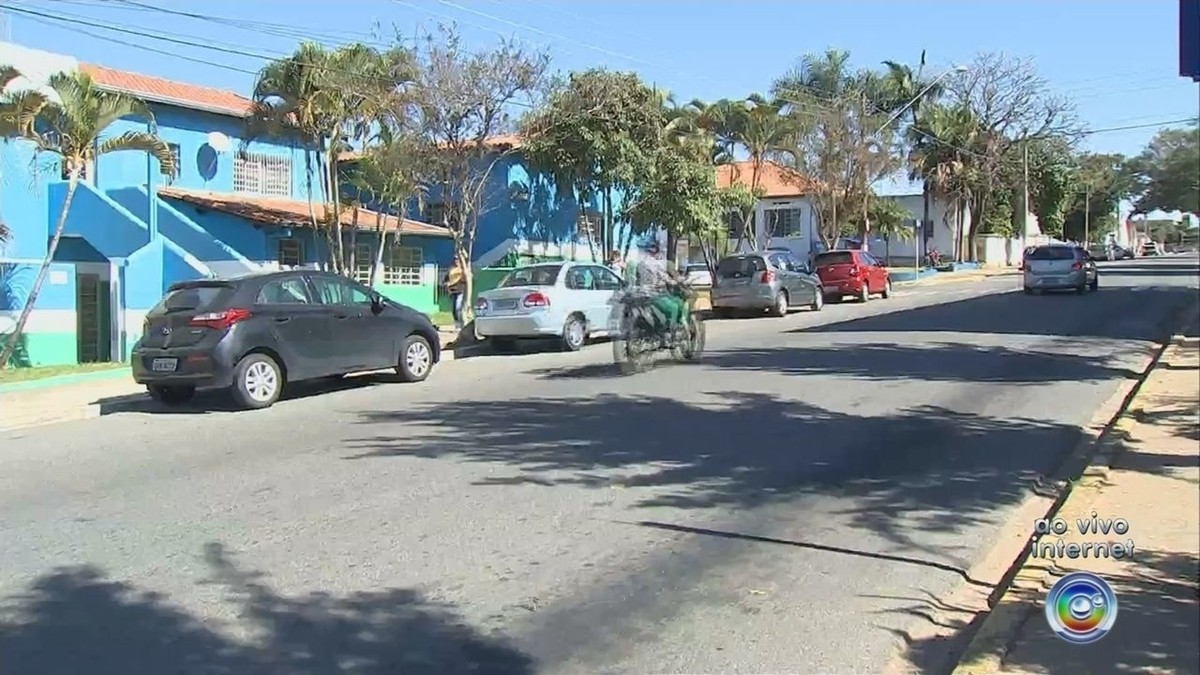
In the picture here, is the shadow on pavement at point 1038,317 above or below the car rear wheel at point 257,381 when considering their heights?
above

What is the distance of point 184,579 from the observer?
5.73m

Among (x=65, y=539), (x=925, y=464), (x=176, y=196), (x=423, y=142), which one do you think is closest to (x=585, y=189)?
(x=423, y=142)

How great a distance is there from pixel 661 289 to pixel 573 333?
11.7 feet

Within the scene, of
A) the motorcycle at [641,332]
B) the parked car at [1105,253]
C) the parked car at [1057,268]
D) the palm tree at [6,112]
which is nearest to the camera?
the motorcycle at [641,332]

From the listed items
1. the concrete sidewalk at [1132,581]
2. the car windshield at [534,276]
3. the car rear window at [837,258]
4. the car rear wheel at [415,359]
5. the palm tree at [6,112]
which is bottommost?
the concrete sidewalk at [1132,581]

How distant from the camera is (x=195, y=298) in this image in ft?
40.8

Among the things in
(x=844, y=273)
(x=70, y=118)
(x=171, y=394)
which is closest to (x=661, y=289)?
(x=171, y=394)

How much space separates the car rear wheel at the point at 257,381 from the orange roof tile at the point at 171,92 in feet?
40.0

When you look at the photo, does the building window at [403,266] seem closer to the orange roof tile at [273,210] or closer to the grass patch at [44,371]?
the orange roof tile at [273,210]

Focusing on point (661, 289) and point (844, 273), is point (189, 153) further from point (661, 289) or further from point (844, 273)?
point (844, 273)

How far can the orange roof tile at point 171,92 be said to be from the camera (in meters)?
23.9

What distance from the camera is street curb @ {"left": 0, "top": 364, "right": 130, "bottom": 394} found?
45.6 feet

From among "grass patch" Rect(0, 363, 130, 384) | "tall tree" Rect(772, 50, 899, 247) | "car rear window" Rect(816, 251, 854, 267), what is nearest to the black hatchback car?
"grass patch" Rect(0, 363, 130, 384)

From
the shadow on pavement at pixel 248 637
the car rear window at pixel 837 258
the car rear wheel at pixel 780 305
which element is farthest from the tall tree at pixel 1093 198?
the shadow on pavement at pixel 248 637
